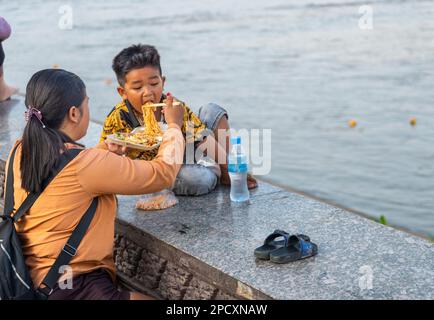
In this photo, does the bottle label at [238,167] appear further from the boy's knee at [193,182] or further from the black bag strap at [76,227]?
the black bag strap at [76,227]

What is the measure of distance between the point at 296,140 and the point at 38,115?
15.9 ft

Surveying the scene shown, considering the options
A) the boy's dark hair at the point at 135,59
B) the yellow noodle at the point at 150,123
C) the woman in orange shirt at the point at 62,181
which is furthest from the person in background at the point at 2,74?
the woman in orange shirt at the point at 62,181

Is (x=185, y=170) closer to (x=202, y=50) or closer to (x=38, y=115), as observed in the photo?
(x=38, y=115)

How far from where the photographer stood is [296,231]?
139 inches

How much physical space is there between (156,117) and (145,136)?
0.31 meters

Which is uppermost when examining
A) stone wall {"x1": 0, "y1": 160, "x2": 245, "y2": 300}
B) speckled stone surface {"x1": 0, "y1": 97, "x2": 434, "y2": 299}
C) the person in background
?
the person in background

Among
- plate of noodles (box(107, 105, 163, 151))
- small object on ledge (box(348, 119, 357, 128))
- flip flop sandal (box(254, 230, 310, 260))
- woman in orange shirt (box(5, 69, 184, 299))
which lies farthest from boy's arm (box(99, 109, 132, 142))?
small object on ledge (box(348, 119, 357, 128))

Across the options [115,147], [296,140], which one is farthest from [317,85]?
[115,147]

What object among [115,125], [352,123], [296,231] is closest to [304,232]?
[296,231]

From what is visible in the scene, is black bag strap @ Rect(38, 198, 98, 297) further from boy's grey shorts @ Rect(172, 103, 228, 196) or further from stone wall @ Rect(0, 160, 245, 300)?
boy's grey shorts @ Rect(172, 103, 228, 196)

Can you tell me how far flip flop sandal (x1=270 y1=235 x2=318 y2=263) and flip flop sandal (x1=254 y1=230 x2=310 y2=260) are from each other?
0.11ft

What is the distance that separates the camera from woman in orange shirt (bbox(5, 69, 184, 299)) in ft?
10.0

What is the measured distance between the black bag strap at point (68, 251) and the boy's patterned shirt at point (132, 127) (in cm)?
80

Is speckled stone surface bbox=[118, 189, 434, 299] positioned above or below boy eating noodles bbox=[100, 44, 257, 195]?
below
